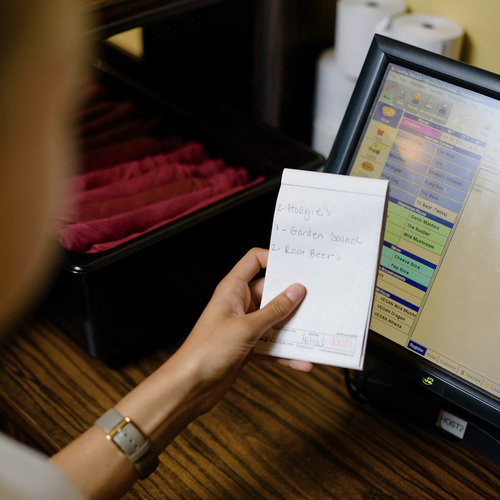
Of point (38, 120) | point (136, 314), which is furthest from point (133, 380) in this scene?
point (38, 120)

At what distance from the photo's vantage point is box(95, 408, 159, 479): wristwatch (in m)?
0.61

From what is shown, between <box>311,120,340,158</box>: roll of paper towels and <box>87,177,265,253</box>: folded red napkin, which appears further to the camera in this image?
<box>311,120,340,158</box>: roll of paper towels

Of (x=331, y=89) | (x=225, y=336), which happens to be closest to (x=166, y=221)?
(x=225, y=336)

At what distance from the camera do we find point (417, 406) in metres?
0.83

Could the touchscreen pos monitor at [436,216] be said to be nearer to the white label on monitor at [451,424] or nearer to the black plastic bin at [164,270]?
the white label on monitor at [451,424]

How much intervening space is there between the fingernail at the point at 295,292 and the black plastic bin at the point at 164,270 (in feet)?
0.83

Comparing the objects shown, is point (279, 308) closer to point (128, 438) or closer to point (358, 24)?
point (128, 438)

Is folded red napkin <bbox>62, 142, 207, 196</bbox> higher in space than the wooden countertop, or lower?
higher

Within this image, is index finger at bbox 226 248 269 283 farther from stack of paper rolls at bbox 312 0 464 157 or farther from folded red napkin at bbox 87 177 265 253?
stack of paper rolls at bbox 312 0 464 157

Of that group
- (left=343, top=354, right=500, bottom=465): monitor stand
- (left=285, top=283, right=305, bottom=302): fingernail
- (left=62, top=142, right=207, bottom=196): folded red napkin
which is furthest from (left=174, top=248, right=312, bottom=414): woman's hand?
(left=62, top=142, right=207, bottom=196): folded red napkin

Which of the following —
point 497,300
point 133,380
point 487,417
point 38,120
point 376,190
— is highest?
point 38,120

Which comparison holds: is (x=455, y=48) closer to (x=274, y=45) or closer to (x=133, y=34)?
(x=274, y=45)

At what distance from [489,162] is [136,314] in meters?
0.51

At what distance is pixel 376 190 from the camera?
2.03ft
